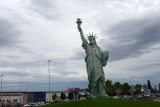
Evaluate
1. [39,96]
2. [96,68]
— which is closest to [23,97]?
[39,96]

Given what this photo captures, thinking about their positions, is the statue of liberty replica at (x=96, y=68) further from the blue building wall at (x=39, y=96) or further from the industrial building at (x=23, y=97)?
the blue building wall at (x=39, y=96)

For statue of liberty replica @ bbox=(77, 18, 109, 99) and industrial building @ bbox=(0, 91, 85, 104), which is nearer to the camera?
statue of liberty replica @ bbox=(77, 18, 109, 99)

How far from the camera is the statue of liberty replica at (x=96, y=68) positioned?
25.6 meters

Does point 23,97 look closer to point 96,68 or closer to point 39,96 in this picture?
point 39,96

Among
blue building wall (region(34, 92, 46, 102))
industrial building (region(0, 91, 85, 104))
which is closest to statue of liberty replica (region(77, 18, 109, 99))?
industrial building (region(0, 91, 85, 104))

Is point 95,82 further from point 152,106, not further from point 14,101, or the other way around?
point 14,101

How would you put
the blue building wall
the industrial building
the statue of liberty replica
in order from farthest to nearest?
the blue building wall, the industrial building, the statue of liberty replica

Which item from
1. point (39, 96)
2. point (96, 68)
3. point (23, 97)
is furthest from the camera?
point (39, 96)

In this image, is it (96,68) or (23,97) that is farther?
(23,97)

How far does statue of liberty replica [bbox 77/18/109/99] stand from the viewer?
25.6 metres

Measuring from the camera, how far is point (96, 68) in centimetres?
2573

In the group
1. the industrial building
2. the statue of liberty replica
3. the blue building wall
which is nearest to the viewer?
the statue of liberty replica

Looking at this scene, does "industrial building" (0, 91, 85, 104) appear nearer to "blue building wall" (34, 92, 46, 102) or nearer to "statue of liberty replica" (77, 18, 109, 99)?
"blue building wall" (34, 92, 46, 102)

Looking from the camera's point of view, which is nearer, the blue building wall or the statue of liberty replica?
the statue of liberty replica
